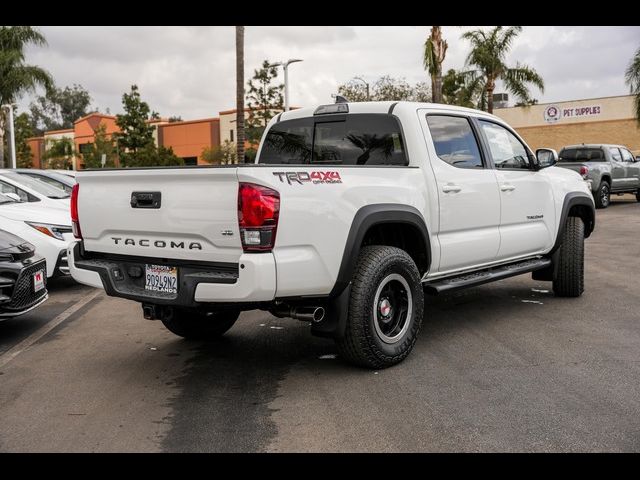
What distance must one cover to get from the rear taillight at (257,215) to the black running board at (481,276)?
1908 millimetres

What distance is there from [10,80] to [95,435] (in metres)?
30.7

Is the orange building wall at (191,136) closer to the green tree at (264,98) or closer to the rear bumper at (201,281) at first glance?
the green tree at (264,98)

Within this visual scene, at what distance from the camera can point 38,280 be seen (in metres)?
6.37

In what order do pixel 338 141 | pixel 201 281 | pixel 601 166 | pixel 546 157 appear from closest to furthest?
pixel 201 281 < pixel 338 141 < pixel 546 157 < pixel 601 166

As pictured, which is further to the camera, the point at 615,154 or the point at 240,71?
the point at 240,71

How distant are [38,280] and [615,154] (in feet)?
62.9

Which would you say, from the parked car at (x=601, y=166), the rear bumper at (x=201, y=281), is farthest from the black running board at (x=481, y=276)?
the parked car at (x=601, y=166)

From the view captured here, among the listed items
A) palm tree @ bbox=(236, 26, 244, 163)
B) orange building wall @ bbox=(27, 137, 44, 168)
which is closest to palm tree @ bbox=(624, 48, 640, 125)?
palm tree @ bbox=(236, 26, 244, 163)

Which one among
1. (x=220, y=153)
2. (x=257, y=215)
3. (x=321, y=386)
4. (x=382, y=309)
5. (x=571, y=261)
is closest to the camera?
(x=257, y=215)

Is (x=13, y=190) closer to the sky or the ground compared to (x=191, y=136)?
closer to the ground

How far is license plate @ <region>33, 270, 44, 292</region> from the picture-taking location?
629 centimetres

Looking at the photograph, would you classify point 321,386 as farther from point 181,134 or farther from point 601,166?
point 181,134

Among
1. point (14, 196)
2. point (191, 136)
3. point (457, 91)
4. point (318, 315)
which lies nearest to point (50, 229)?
point (14, 196)

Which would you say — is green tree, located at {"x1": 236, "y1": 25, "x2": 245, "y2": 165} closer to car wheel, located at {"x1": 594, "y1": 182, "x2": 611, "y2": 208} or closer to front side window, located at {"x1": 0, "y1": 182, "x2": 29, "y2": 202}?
car wheel, located at {"x1": 594, "y1": 182, "x2": 611, "y2": 208}
